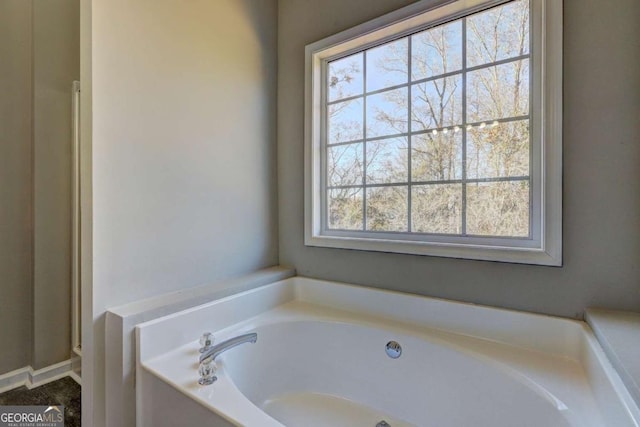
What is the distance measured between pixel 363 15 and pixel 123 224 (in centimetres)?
159

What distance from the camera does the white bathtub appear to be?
0.92 meters

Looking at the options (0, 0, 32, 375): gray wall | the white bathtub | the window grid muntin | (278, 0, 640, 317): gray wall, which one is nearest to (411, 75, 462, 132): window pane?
the window grid muntin

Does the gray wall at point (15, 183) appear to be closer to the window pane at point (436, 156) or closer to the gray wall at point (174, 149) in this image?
the gray wall at point (174, 149)

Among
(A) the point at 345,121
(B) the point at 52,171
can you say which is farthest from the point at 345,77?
(B) the point at 52,171

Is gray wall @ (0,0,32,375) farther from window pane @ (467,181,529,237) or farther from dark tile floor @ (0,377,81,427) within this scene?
window pane @ (467,181,529,237)

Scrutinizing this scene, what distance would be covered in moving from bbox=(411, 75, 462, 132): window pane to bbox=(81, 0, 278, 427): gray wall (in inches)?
35.0

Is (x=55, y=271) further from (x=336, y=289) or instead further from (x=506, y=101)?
(x=506, y=101)

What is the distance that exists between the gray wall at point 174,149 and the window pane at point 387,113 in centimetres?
64

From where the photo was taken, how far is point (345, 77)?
1815 millimetres

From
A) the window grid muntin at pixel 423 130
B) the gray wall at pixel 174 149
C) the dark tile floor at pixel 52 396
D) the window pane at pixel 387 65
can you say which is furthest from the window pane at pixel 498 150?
the dark tile floor at pixel 52 396

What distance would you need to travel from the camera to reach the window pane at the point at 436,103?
1.44 meters

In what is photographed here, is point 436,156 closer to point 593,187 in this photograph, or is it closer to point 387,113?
point 387,113

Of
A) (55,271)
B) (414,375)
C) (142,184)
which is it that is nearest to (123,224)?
(142,184)

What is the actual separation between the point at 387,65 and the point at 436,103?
1.25 ft
